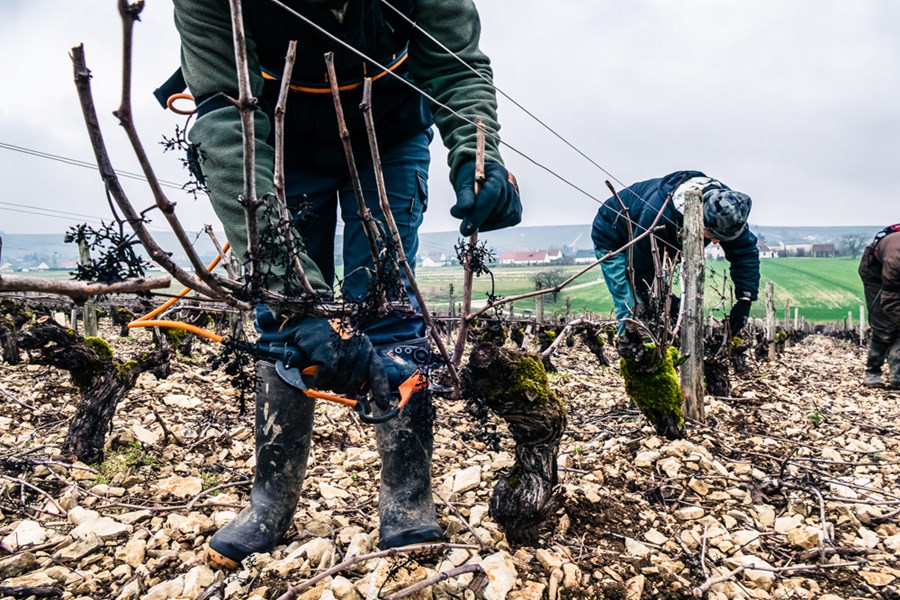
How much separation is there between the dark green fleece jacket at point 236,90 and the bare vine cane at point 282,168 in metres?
0.17

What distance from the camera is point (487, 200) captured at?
1.49 m

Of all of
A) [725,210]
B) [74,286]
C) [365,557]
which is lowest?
[365,557]

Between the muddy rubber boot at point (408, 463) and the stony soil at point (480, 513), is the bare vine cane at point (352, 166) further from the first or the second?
the stony soil at point (480, 513)

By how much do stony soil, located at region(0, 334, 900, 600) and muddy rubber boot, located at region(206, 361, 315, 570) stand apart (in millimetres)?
113

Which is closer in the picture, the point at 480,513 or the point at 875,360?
the point at 480,513

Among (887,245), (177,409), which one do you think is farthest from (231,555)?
(887,245)

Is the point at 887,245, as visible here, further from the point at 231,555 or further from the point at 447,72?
the point at 231,555

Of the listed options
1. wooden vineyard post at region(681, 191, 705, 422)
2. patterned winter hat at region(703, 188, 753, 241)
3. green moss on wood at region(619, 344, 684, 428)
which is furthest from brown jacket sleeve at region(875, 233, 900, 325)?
green moss on wood at region(619, 344, 684, 428)

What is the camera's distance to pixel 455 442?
3.25 m

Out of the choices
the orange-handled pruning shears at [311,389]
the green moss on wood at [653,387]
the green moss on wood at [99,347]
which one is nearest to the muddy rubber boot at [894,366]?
the green moss on wood at [653,387]

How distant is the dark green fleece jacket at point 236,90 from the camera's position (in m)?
1.52

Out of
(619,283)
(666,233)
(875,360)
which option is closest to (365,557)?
(619,283)

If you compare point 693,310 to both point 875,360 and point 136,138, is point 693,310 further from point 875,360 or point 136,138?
point 875,360

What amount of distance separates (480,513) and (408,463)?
1.57 feet
